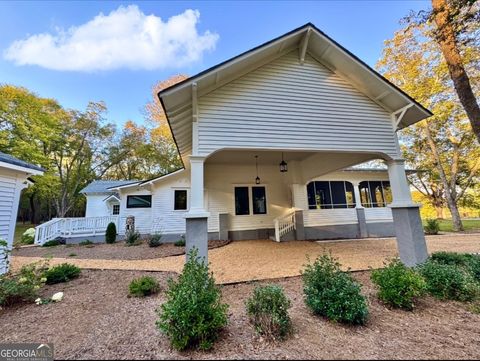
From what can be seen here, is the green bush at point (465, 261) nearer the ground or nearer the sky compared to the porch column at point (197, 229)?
nearer the ground

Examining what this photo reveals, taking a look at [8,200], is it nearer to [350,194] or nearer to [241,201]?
[241,201]

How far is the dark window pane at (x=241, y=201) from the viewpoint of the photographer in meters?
10.4

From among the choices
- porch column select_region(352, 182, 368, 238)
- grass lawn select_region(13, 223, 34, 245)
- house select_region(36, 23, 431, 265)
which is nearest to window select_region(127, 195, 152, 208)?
house select_region(36, 23, 431, 265)

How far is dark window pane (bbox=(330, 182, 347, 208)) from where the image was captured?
11.2 meters

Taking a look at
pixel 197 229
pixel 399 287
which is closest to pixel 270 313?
pixel 197 229

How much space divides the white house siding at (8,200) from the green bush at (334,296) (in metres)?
7.31

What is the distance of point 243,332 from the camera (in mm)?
2762

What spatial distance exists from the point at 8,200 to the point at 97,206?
1238cm

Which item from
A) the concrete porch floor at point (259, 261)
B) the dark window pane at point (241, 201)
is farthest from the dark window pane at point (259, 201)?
the concrete porch floor at point (259, 261)

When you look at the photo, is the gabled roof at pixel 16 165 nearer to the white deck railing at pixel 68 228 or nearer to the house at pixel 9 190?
the house at pixel 9 190

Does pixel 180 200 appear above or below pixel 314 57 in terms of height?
below

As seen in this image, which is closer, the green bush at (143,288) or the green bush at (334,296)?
the green bush at (334,296)

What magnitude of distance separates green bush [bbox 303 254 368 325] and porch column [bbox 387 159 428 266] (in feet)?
10.1

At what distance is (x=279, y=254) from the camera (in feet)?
23.6
